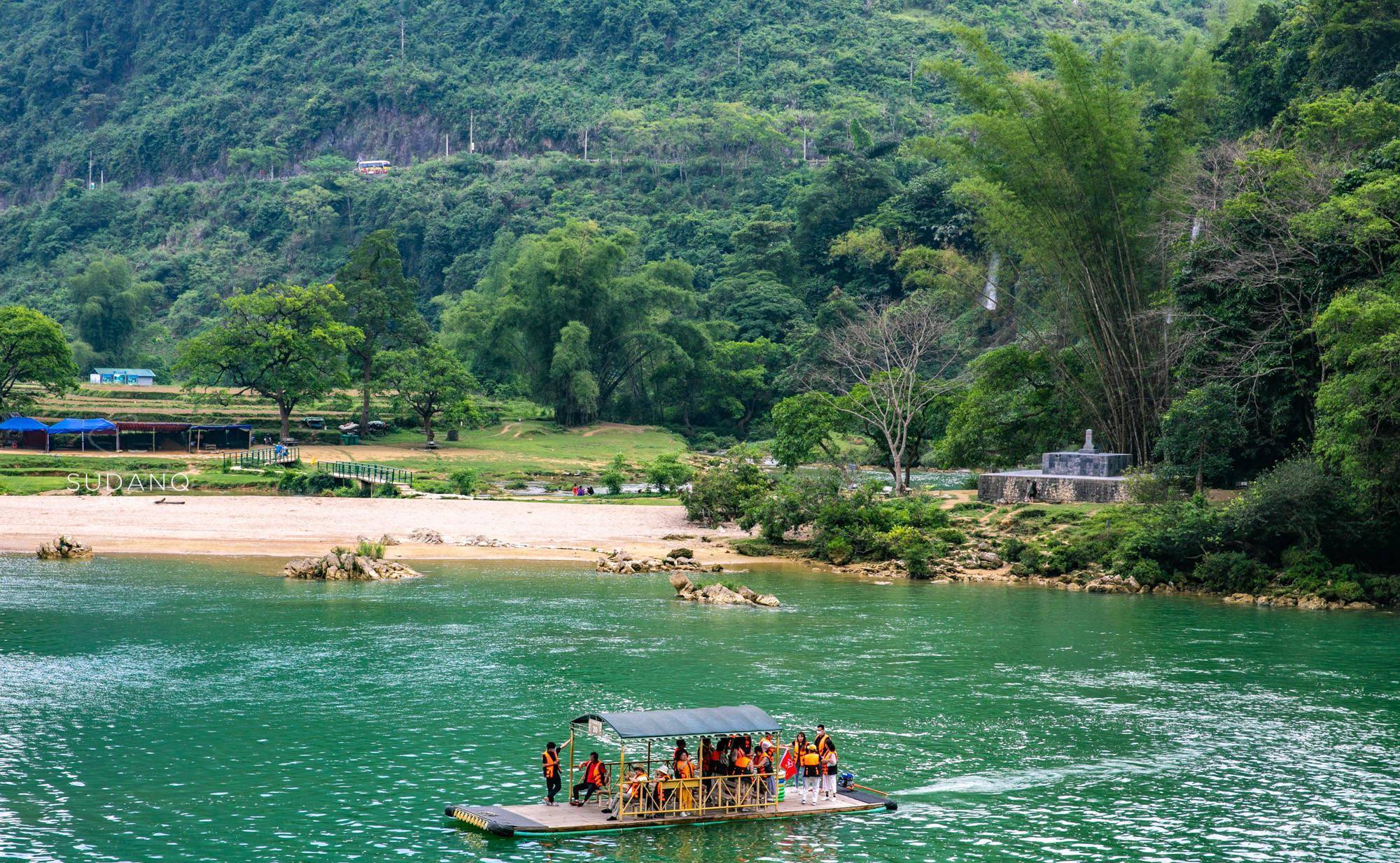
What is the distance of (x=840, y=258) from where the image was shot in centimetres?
11712

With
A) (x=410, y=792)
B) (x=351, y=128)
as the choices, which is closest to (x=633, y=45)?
(x=351, y=128)

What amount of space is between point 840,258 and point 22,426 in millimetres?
66133

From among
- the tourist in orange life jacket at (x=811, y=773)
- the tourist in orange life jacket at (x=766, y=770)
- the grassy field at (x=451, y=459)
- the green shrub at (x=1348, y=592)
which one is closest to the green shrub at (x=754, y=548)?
the grassy field at (x=451, y=459)

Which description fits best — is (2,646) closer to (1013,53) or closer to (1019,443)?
(1019,443)

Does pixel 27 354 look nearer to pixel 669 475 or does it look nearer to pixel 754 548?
pixel 669 475

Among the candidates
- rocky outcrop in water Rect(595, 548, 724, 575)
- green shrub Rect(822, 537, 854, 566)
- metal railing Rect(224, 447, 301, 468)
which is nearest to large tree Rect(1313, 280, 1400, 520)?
green shrub Rect(822, 537, 854, 566)

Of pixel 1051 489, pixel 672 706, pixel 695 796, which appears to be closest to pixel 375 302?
pixel 1051 489

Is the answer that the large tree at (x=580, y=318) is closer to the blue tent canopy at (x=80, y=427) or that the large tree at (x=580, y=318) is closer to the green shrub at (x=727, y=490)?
the blue tent canopy at (x=80, y=427)

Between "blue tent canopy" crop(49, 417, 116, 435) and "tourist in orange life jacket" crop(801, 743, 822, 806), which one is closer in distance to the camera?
"tourist in orange life jacket" crop(801, 743, 822, 806)

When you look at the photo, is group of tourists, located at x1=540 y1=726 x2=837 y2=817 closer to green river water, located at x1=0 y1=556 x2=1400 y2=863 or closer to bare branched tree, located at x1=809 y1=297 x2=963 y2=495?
green river water, located at x1=0 y1=556 x2=1400 y2=863

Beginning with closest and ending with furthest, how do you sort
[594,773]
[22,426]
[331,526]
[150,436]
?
[594,773] < [331,526] < [22,426] < [150,436]

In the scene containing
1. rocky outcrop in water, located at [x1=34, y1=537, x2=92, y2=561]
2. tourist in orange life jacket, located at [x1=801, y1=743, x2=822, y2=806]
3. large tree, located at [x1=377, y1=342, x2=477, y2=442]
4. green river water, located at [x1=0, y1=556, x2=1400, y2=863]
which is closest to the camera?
green river water, located at [x1=0, y1=556, x2=1400, y2=863]

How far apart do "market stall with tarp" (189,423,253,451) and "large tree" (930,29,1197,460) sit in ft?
155

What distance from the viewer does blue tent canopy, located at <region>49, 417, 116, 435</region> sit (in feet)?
251
